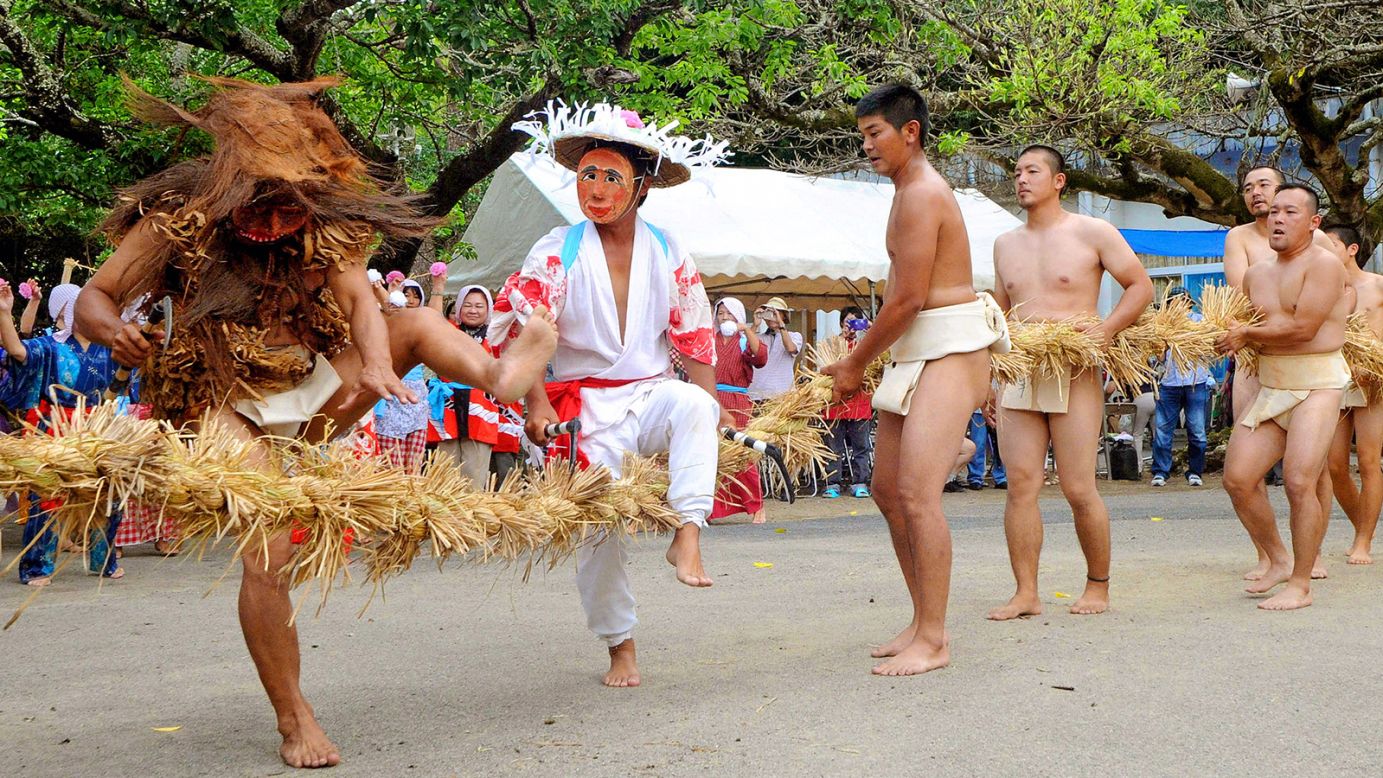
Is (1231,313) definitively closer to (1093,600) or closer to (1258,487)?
(1258,487)

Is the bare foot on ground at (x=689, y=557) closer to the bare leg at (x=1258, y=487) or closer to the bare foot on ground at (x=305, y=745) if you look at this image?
the bare foot on ground at (x=305, y=745)

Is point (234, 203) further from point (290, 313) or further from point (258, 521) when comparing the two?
point (258, 521)

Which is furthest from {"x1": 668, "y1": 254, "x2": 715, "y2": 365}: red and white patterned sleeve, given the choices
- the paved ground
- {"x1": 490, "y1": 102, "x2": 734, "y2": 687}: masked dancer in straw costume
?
the paved ground

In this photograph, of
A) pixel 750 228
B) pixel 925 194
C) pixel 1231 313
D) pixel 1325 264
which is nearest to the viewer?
pixel 925 194

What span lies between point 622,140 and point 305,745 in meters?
2.28

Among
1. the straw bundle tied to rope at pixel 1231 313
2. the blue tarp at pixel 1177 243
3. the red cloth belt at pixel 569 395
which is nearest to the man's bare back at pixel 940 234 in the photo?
the red cloth belt at pixel 569 395

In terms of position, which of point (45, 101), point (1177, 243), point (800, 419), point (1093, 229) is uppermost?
point (45, 101)

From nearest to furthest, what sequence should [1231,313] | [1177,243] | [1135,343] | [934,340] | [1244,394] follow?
1. [934,340]
2. [1135,343]
3. [1231,313]
4. [1244,394]
5. [1177,243]

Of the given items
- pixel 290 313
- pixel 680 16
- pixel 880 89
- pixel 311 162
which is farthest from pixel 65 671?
pixel 680 16

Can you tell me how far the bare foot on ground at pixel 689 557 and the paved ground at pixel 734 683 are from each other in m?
0.40

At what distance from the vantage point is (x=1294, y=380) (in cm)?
659

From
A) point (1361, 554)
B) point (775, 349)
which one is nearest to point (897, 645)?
point (1361, 554)

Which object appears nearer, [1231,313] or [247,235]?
[247,235]

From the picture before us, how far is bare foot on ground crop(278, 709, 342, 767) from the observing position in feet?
12.8
